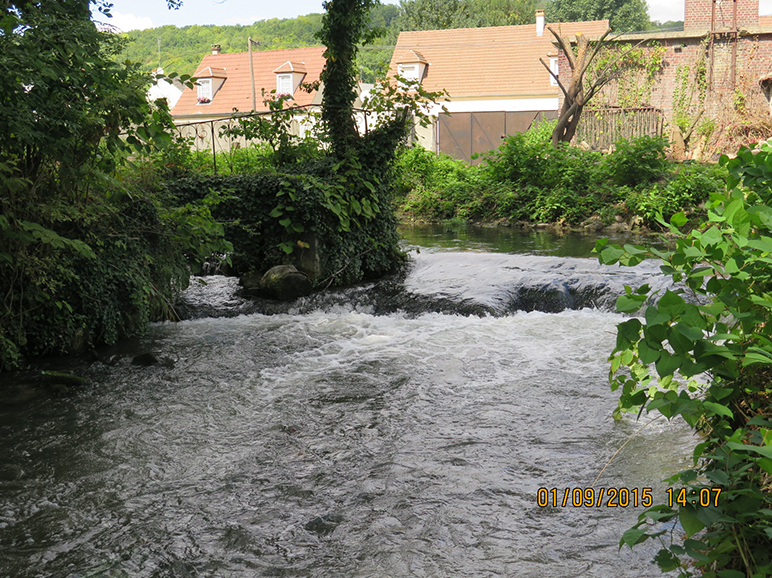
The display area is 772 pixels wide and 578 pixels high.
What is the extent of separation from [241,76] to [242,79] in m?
0.29

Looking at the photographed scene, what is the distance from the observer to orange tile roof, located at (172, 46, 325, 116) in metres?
38.5

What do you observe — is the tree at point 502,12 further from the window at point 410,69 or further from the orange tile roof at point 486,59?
the window at point 410,69

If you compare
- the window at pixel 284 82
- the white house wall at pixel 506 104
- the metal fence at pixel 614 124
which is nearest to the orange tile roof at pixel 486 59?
the white house wall at pixel 506 104

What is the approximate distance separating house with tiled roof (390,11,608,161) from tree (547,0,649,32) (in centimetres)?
2511

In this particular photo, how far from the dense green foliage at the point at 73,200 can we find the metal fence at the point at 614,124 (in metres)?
16.0

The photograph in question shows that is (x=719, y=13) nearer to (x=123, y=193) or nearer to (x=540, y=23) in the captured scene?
(x=540, y=23)

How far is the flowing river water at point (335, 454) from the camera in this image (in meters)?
3.46

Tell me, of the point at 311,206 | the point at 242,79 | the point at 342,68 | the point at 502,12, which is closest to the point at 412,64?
the point at 242,79

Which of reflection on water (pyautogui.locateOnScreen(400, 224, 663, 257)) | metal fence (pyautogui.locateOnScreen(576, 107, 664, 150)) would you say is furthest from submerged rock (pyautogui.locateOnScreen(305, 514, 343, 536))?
metal fence (pyautogui.locateOnScreen(576, 107, 664, 150))

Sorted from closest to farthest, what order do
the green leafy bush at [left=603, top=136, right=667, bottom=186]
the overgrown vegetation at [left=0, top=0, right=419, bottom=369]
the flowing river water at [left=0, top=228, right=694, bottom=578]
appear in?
the flowing river water at [left=0, top=228, right=694, bottom=578] < the overgrown vegetation at [left=0, top=0, right=419, bottom=369] < the green leafy bush at [left=603, top=136, right=667, bottom=186]

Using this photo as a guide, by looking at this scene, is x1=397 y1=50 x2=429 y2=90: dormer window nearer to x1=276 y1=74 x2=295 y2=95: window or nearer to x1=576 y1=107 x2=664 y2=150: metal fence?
x1=276 y1=74 x2=295 y2=95: window

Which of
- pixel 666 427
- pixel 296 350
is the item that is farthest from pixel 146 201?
pixel 666 427

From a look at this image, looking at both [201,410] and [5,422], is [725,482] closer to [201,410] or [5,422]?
[201,410]

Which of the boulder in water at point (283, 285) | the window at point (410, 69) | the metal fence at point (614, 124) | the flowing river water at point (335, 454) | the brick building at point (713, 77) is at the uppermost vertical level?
the window at point (410, 69)
